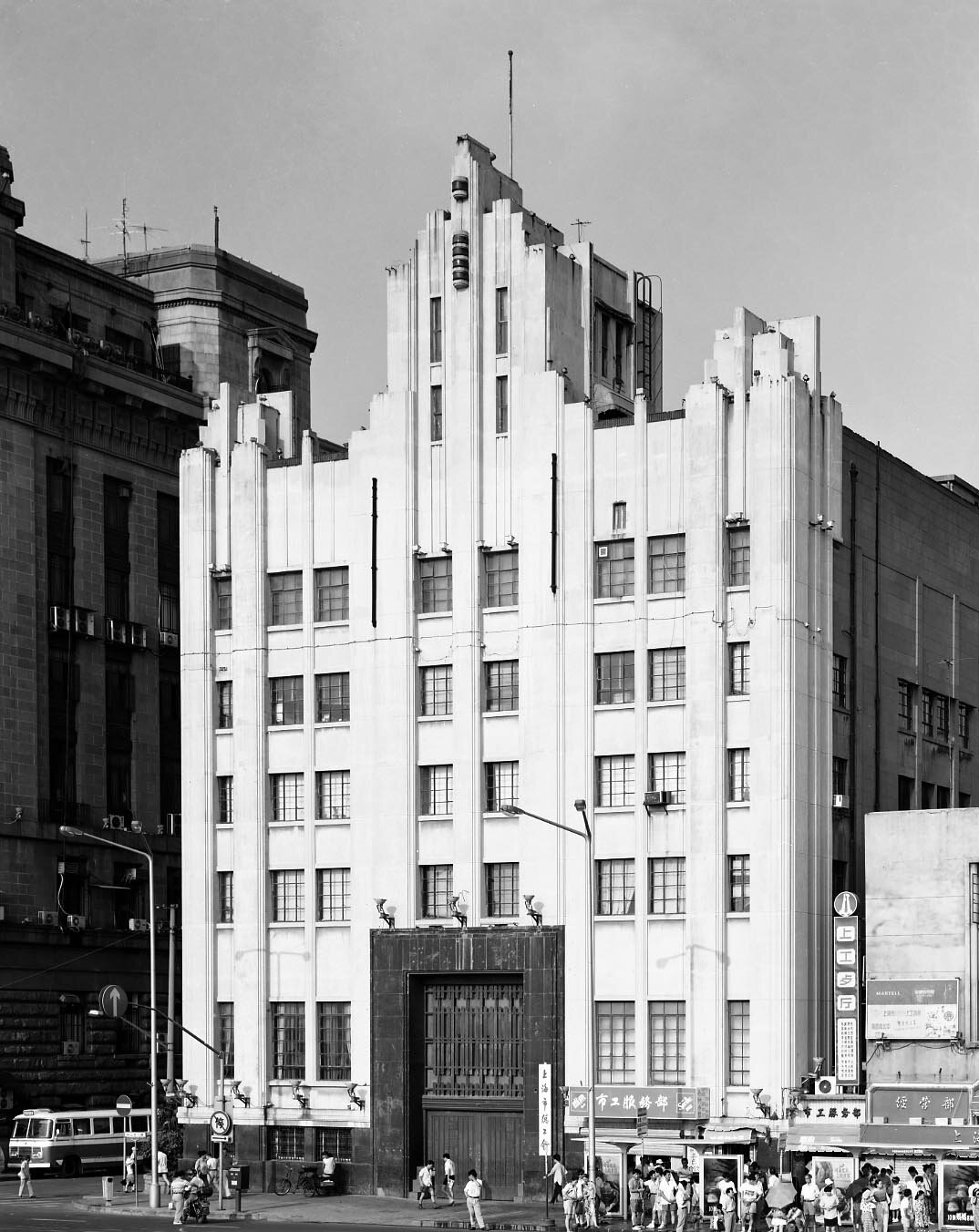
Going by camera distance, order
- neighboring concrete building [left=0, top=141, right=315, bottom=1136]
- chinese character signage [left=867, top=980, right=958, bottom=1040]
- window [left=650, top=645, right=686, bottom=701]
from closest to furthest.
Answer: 1. chinese character signage [left=867, top=980, right=958, bottom=1040]
2. window [left=650, top=645, right=686, bottom=701]
3. neighboring concrete building [left=0, top=141, right=315, bottom=1136]

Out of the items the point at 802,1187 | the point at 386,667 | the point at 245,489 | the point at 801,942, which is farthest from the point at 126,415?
the point at 802,1187

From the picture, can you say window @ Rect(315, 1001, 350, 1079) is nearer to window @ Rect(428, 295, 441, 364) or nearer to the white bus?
the white bus

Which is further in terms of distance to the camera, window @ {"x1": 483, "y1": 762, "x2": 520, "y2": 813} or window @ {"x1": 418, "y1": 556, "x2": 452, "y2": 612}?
window @ {"x1": 418, "y1": 556, "x2": 452, "y2": 612}

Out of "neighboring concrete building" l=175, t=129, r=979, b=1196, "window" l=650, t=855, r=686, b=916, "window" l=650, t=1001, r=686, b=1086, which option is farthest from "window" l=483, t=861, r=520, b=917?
"window" l=650, t=1001, r=686, b=1086

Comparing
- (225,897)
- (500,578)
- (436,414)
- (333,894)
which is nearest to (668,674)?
(500,578)

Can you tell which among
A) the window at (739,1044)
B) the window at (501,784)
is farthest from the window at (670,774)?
the window at (739,1044)

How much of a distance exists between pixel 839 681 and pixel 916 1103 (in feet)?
50.4

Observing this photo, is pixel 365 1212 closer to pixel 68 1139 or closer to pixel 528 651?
pixel 528 651

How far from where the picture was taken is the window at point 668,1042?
70.2 metres

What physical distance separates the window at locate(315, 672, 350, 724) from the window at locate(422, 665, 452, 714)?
3.14m

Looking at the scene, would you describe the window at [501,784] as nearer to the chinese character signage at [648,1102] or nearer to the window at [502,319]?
the chinese character signage at [648,1102]

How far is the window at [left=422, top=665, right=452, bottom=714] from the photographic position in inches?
3009

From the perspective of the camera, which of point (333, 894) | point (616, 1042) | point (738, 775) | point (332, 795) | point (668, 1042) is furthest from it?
point (332, 795)

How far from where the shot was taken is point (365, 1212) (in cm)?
6812
